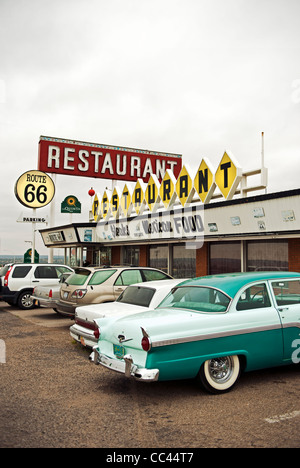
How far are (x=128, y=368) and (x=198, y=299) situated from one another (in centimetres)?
161

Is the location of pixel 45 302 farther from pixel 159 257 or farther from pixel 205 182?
pixel 159 257

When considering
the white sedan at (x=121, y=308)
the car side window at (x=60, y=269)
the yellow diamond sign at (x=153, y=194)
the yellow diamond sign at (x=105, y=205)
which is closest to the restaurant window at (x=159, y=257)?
the yellow diamond sign at (x=153, y=194)

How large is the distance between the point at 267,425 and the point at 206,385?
42.0 inches

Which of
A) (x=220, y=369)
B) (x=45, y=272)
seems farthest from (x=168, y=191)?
(x=220, y=369)

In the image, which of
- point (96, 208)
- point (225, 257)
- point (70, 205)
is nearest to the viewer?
point (225, 257)

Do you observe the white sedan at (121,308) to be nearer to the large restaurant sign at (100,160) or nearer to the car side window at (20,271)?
the car side window at (20,271)

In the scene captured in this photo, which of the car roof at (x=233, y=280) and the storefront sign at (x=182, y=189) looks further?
the storefront sign at (x=182, y=189)

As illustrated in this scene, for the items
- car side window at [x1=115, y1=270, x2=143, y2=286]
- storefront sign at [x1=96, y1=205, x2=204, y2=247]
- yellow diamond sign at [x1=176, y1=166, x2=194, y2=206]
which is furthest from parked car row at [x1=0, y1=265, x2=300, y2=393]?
yellow diamond sign at [x1=176, y1=166, x2=194, y2=206]

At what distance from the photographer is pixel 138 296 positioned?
26.0ft

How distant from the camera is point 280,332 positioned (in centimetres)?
569

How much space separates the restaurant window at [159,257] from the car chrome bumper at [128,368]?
1413 cm

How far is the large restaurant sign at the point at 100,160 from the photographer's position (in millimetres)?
27270
